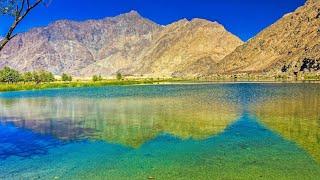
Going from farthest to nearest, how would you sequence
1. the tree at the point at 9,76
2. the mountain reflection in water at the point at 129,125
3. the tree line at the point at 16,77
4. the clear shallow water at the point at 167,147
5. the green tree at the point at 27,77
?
the green tree at the point at 27,77
the tree line at the point at 16,77
the tree at the point at 9,76
the mountain reflection in water at the point at 129,125
the clear shallow water at the point at 167,147

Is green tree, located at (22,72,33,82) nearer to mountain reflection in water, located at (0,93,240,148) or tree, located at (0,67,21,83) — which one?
tree, located at (0,67,21,83)

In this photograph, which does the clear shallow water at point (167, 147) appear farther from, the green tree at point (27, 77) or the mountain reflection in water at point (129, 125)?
the green tree at point (27, 77)

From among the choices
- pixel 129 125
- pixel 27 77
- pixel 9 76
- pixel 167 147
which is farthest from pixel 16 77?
pixel 167 147

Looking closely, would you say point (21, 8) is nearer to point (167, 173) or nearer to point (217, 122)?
point (167, 173)

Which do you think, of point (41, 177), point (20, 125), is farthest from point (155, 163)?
point (20, 125)

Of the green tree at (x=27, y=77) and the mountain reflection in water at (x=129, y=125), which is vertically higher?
the green tree at (x=27, y=77)

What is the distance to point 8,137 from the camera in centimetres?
2869

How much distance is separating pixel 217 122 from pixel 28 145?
48.5 feet

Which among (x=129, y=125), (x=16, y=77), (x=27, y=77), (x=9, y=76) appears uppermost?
(x=9, y=76)

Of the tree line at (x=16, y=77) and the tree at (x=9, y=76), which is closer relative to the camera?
the tree at (x=9, y=76)

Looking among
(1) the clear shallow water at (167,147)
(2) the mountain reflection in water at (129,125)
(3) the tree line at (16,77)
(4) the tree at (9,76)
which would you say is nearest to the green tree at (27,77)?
(3) the tree line at (16,77)

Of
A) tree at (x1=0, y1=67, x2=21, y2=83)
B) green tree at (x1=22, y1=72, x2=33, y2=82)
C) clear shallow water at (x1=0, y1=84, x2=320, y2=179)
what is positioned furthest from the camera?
green tree at (x1=22, y1=72, x2=33, y2=82)

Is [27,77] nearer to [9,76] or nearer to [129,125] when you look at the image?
[9,76]

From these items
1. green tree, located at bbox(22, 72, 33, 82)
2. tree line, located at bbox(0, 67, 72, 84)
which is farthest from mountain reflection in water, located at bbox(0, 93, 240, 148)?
green tree, located at bbox(22, 72, 33, 82)
